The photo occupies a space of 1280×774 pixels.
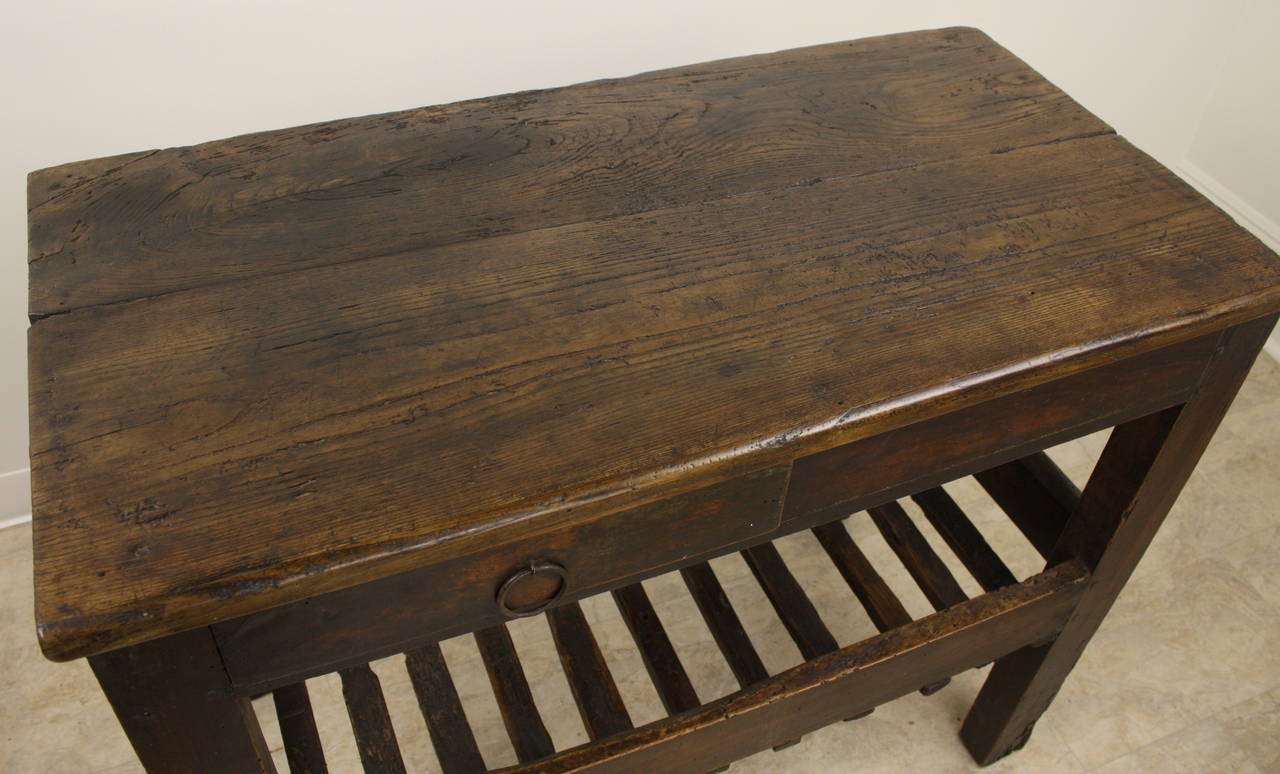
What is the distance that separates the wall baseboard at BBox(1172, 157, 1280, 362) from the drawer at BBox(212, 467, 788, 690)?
5.56 feet

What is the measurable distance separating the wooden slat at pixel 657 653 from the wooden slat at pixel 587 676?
5 centimetres

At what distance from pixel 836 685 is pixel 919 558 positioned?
36 centimetres

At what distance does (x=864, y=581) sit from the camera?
1.47 m

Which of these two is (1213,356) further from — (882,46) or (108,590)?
(108,590)

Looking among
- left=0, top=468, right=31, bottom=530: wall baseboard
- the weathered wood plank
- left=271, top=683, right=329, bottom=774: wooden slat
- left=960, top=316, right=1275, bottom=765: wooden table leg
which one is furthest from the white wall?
left=960, top=316, right=1275, bottom=765: wooden table leg

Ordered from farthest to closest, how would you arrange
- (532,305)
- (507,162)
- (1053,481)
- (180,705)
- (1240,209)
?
(1240,209)
(1053,481)
(507,162)
(532,305)
(180,705)

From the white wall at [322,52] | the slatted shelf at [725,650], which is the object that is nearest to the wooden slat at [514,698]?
the slatted shelf at [725,650]

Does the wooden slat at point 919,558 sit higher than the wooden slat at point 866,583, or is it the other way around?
the wooden slat at point 919,558

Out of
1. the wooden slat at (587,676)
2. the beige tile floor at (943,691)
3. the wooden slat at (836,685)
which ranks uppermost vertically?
the wooden slat at (836,685)

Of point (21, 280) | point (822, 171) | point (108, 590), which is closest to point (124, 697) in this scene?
point (108, 590)

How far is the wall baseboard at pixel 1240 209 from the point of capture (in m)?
2.19

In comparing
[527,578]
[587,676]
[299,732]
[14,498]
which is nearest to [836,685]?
[587,676]

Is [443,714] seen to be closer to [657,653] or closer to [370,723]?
[370,723]

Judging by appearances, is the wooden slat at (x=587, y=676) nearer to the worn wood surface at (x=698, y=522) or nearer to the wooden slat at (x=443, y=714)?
the wooden slat at (x=443, y=714)
